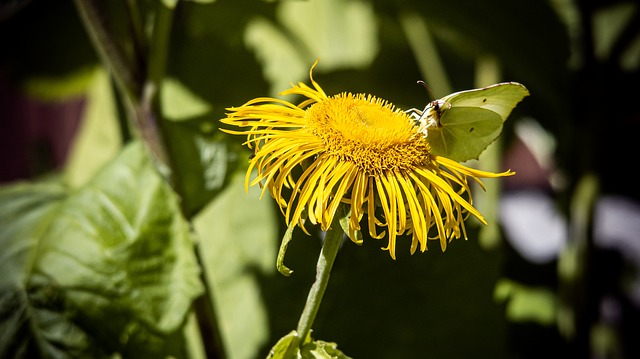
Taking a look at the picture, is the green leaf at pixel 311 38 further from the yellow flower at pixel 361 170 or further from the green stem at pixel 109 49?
the yellow flower at pixel 361 170

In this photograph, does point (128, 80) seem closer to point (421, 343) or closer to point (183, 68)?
point (183, 68)

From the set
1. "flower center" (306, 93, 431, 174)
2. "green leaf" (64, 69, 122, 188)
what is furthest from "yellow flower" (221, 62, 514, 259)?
"green leaf" (64, 69, 122, 188)

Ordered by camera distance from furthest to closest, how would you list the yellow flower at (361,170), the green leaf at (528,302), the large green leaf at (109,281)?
the green leaf at (528,302) → the large green leaf at (109,281) → the yellow flower at (361,170)

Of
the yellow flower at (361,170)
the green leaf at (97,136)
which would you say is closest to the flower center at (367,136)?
the yellow flower at (361,170)

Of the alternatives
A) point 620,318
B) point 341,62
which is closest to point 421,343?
point 341,62

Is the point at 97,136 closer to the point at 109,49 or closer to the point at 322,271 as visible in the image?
the point at 109,49

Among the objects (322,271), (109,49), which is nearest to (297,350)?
(322,271)

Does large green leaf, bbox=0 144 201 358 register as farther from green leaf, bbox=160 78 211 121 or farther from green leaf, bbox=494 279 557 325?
green leaf, bbox=494 279 557 325
